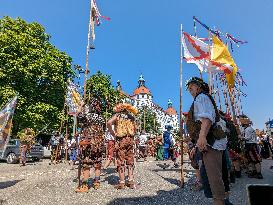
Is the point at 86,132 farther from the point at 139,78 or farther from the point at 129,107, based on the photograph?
the point at 139,78

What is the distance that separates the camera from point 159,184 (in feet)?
25.7

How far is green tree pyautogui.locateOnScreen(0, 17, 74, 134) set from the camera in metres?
27.6

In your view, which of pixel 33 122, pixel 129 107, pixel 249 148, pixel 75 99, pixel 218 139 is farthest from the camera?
pixel 33 122

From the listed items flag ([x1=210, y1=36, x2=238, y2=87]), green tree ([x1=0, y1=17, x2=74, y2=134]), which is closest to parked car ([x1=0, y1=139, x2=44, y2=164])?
green tree ([x1=0, y1=17, x2=74, y2=134])

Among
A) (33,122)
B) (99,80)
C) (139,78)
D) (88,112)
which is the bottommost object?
(88,112)

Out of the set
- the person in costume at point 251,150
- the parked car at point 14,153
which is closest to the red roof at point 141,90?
the parked car at point 14,153

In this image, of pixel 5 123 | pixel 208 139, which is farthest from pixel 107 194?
pixel 5 123

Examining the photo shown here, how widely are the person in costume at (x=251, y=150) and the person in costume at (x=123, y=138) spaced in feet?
13.7

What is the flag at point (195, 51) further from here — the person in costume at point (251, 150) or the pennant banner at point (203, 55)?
the person in costume at point (251, 150)

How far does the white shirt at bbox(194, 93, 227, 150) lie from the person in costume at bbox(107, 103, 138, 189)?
350cm

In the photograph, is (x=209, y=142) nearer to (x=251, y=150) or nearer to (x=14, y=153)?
(x=251, y=150)

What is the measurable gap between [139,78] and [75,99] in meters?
145

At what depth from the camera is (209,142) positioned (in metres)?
3.91

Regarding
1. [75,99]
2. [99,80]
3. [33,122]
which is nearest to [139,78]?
[99,80]
